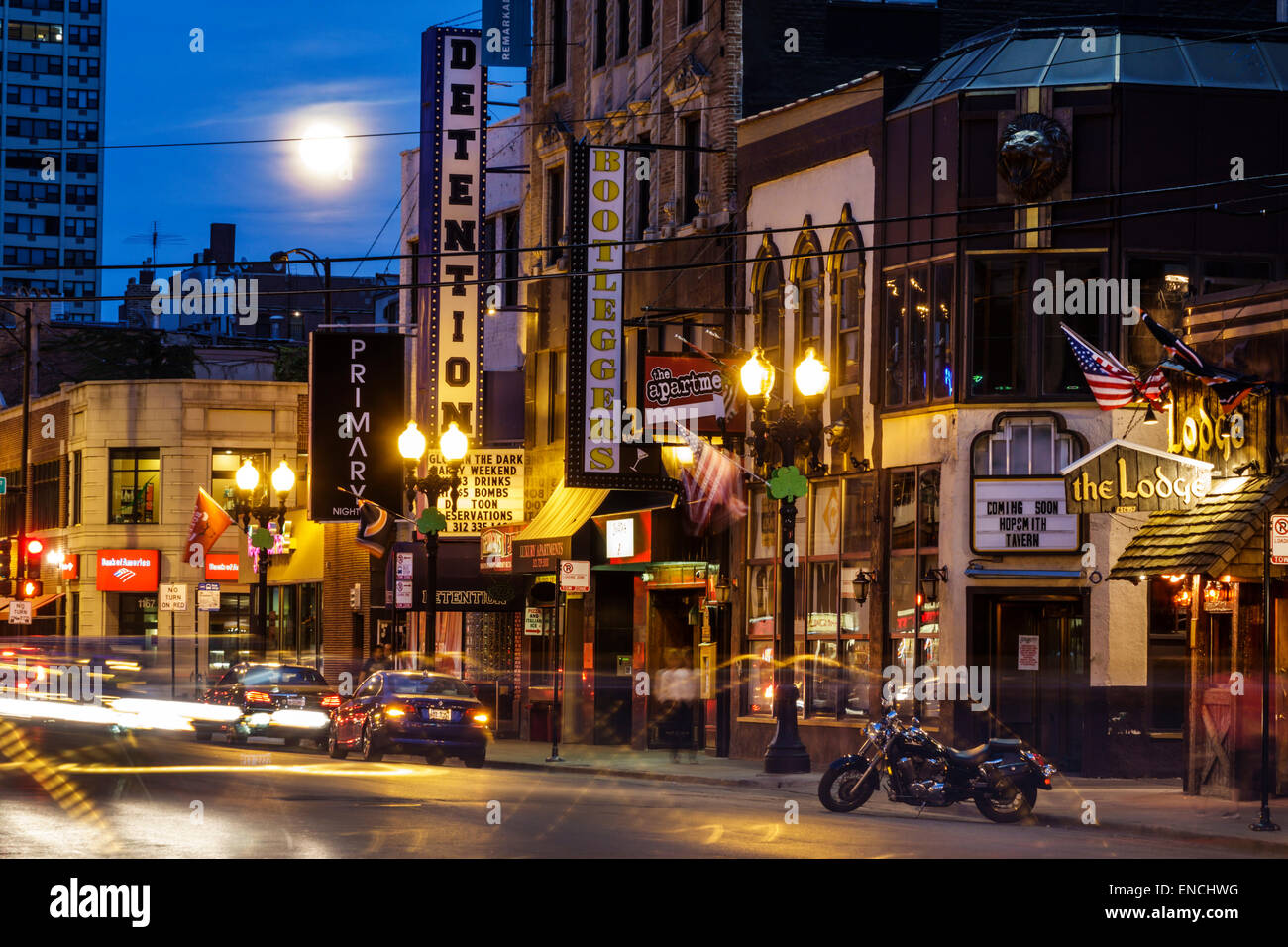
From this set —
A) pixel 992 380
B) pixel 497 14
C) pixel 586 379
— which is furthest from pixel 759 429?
pixel 497 14

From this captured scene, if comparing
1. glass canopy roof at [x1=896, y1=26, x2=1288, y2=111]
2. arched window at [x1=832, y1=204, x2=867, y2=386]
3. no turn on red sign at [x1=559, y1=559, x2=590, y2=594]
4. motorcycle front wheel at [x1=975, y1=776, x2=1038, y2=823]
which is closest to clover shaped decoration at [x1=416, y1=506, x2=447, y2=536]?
no turn on red sign at [x1=559, y1=559, x2=590, y2=594]

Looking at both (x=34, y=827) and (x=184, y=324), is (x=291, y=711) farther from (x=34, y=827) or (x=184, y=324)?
(x=184, y=324)

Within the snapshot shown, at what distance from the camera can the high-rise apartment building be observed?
16038cm

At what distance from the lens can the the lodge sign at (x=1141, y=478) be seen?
23547 millimetres

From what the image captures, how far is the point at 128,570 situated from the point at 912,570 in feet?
136

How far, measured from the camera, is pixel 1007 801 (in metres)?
21.4

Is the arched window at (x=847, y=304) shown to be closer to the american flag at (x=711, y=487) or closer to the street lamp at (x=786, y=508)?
the american flag at (x=711, y=487)

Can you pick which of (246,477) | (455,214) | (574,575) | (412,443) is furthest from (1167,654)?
(246,477)

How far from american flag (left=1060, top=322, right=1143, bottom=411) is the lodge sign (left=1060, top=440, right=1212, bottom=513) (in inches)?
65.5

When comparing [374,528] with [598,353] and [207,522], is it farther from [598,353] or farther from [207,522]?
[207,522]

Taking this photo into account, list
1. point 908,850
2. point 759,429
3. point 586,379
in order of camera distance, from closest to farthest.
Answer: point 908,850, point 759,429, point 586,379

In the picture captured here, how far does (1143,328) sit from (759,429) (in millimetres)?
5716

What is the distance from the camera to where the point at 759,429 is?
92.4 feet

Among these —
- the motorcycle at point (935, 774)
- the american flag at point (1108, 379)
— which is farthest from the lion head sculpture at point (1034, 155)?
the motorcycle at point (935, 774)
